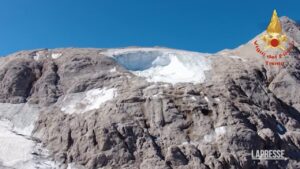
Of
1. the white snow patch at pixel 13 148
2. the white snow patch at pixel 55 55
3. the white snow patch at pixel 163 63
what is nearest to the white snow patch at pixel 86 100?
the white snow patch at pixel 163 63

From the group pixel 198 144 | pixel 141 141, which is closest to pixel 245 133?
pixel 198 144

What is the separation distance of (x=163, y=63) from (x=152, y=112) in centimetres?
1417

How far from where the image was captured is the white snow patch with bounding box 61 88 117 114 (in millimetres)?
48062

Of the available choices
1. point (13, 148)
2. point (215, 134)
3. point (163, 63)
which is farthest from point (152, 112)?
point (163, 63)

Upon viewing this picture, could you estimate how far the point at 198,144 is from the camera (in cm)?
4275

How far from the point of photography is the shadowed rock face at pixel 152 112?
136ft

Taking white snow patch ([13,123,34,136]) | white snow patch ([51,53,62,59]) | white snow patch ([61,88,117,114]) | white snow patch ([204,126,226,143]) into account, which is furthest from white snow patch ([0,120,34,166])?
white snow patch ([204,126,226,143])

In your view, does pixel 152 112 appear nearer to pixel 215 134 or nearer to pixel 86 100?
pixel 215 134

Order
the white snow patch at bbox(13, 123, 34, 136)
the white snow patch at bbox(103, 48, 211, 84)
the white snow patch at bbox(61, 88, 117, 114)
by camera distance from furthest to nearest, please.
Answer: the white snow patch at bbox(103, 48, 211, 84) < the white snow patch at bbox(61, 88, 117, 114) < the white snow patch at bbox(13, 123, 34, 136)

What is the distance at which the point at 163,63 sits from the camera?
194ft

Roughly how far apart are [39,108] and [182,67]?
15.8 m

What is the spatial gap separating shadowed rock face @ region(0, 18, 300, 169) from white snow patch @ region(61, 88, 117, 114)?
0.47 feet

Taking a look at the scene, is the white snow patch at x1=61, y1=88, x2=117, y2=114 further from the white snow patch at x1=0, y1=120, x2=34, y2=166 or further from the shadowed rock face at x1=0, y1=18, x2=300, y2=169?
the white snow patch at x1=0, y1=120, x2=34, y2=166

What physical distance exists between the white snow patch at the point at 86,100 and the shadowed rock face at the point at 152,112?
14 cm
